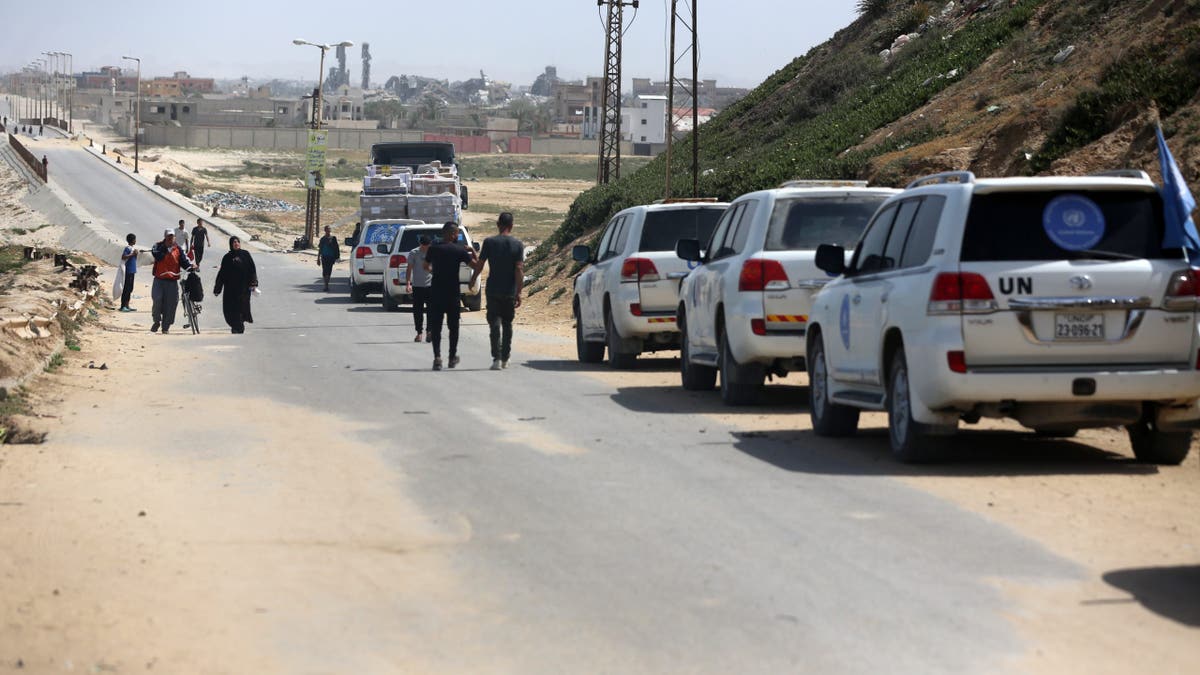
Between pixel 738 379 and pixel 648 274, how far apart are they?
415 cm

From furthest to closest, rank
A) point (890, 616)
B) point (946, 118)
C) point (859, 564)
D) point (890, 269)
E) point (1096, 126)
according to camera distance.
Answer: point (946, 118), point (1096, 126), point (890, 269), point (859, 564), point (890, 616)

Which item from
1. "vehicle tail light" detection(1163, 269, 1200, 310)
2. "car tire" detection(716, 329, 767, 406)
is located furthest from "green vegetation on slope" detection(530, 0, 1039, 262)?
"vehicle tail light" detection(1163, 269, 1200, 310)

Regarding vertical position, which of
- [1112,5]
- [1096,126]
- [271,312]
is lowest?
[271,312]

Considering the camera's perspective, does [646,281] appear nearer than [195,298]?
Yes

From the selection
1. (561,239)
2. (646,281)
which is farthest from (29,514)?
(561,239)

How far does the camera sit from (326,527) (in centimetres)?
918

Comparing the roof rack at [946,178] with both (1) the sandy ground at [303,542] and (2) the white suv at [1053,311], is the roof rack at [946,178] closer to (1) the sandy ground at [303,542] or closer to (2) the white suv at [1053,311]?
(2) the white suv at [1053,311]

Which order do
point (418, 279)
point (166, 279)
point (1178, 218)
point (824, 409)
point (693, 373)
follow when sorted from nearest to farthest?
point (1178, 218) → point (824, 409) → point (693, 373) → point (418, 279) → point (166, 279)

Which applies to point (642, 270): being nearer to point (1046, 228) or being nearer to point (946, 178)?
point (946, 178)

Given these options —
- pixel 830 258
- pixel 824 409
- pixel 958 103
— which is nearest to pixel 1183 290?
pixel 830 258

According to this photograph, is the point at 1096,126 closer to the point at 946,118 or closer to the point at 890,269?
the point at 946,118

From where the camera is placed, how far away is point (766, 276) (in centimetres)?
1495

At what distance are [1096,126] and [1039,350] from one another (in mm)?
15155

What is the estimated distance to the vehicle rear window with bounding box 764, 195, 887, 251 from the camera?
15156 mm
